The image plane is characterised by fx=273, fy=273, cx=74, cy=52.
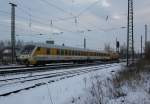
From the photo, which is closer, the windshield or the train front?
the train front

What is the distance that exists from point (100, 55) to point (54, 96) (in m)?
52.5

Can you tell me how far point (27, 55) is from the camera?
1330 inches

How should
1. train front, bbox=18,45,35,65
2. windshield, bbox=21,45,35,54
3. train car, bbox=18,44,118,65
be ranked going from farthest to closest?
windshield, bbox=21,45,35,54
train car, bbox=18,44,118,65
train front, bbox=18,45,35,65

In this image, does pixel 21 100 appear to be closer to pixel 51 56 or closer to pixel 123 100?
pixel 123 100

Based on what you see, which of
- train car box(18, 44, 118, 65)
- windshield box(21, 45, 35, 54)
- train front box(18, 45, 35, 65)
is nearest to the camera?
train front box(18, 45, 35, 65)

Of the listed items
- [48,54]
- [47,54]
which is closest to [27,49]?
[47,54]

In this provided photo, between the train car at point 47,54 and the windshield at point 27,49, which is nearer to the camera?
the train car at point 47,54

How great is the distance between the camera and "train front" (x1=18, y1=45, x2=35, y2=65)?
33.5 m

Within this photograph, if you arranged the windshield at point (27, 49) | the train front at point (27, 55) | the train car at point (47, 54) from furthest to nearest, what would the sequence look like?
1. the windshield at point (27, 49)
2. the train car at point (47, 54)
3. the train front at point (27, 55)

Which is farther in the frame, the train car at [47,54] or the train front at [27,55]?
the train car at [47,54]

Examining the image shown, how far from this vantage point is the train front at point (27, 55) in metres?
33.5

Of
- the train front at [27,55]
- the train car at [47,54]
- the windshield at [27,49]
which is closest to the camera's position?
the train front at [27,55]

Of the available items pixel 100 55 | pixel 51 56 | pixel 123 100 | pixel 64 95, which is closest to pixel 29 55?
pixel 51 56

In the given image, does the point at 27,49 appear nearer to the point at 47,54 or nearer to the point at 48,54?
the point at 47,54
